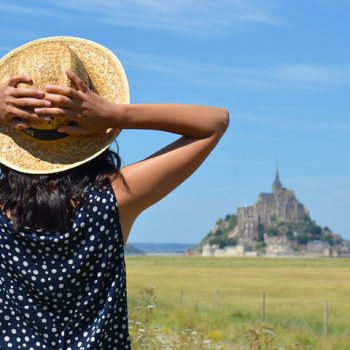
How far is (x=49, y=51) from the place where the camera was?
2729 mm

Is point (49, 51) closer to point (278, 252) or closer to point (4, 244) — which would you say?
point (4, 244)

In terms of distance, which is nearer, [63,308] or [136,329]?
[63,308]

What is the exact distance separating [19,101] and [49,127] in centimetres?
11

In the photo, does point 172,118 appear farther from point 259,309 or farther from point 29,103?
point 259,309

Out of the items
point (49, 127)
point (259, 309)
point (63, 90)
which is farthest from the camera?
point (259, 309)

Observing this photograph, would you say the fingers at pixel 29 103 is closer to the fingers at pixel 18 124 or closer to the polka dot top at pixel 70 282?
the fingers at pixel 18 124

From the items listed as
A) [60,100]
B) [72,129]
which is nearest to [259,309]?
[72,129]

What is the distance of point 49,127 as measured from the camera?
8.77 ft

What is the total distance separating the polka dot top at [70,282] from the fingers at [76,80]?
27 centimetres

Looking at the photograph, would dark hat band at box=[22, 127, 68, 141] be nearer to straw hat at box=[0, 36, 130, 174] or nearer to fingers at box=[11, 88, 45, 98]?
straw hat at box=[0, 36, 130, 174]

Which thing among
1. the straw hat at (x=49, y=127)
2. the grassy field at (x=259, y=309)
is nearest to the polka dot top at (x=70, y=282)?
the straw hat at (x=49, y=127)

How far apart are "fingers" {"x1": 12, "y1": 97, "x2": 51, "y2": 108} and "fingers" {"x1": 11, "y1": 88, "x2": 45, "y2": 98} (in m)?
0.01

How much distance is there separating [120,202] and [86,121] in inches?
9.6

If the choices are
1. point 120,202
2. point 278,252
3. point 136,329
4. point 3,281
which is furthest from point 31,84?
point 278,252
